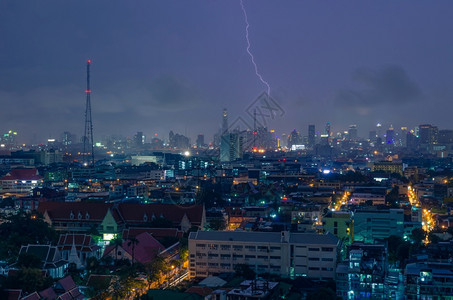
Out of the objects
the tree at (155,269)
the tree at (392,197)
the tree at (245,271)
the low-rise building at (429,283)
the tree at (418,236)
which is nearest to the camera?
the low-rise building at (429,283)

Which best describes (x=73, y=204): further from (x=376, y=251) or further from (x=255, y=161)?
→ (x=255, y=161)

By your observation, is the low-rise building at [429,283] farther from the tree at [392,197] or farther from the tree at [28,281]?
the tree at [392,197]

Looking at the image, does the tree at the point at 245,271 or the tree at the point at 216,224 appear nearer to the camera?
the tree at the point at 245,271

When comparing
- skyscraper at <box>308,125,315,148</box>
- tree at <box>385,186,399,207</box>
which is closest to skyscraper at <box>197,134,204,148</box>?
skyscraper at <box>308,125,315,148</box>

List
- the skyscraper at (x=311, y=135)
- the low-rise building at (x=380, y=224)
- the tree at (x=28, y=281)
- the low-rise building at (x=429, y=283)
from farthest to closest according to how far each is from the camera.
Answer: the skyscraper at (x=311, y=135) < the low-rise building at (x=380, y=224) < the low-rise building at (x=429, y=283) < the tree at (x=28, y=281)

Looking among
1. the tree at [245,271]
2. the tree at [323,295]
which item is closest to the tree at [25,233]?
the tree at [245,271]

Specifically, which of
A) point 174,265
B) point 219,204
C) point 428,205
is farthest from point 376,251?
point 428,205

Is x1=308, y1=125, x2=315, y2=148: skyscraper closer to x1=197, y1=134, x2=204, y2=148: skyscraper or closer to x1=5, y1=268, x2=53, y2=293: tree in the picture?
x1=197, y1=134, x2=204, y2=148: skyscraper

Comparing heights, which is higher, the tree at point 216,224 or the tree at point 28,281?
the tree at point 216,224
